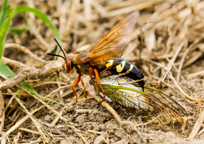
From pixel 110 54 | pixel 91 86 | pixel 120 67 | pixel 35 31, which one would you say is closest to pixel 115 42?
pixel 110 54

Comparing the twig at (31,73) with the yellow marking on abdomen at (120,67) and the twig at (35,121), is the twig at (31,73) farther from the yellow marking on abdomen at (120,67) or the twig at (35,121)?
the yellow marking on abdomen at (120,67)

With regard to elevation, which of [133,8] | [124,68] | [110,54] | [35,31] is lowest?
[124,68]

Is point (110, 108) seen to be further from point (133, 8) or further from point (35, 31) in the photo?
point (133, 8)

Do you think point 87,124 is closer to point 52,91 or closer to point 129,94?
point 129,94

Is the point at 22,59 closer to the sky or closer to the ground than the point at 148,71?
closer to the sky

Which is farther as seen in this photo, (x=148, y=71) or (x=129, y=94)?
(x=148, y=71)

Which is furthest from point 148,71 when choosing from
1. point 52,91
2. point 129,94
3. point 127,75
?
point 52,91
